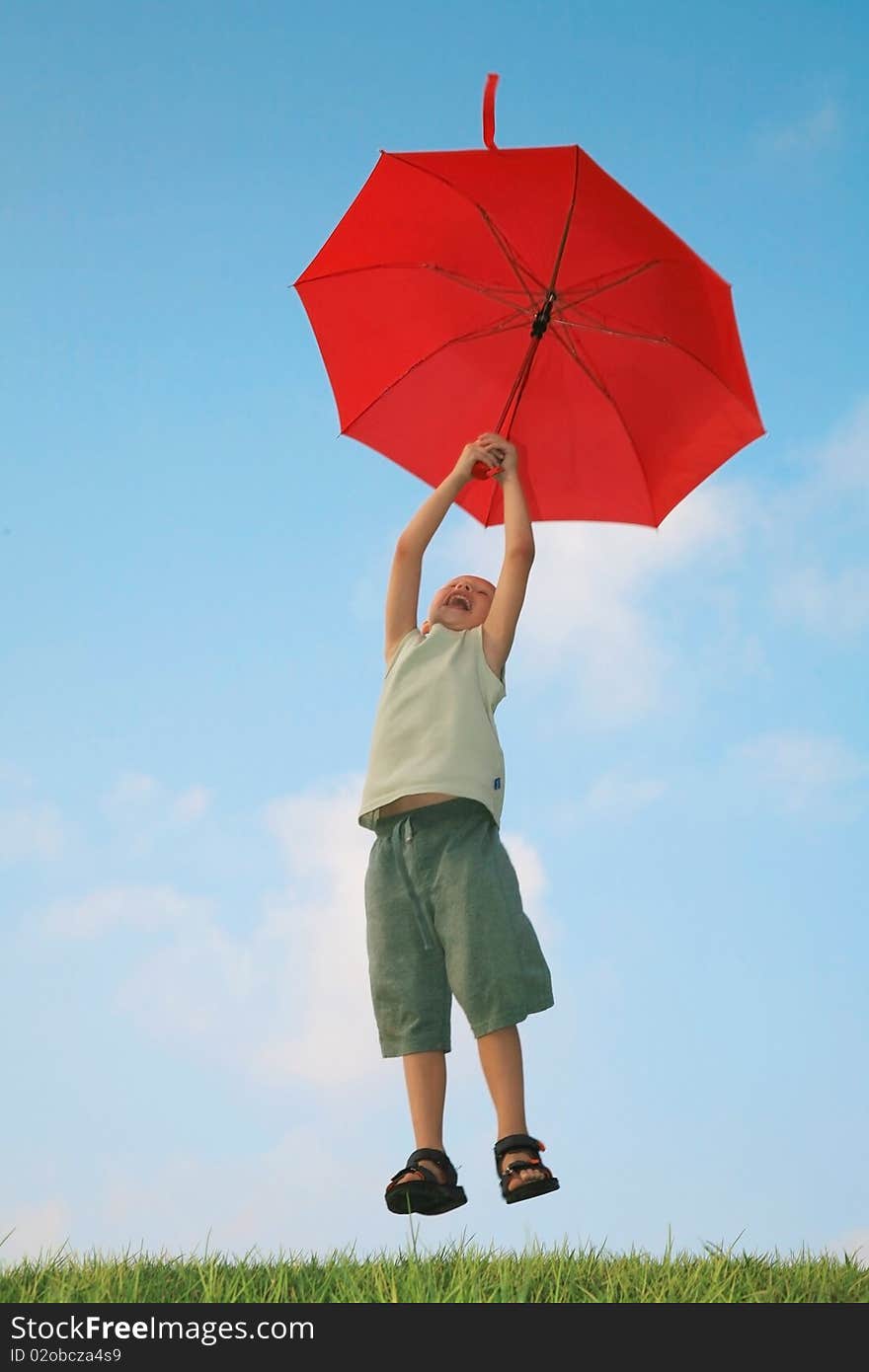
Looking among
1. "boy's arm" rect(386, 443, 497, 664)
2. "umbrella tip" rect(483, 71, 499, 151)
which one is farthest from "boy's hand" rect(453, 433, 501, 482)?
"umbrella tip" rect(483, 71, 499, 151)

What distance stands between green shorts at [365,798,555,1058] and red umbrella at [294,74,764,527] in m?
1.50

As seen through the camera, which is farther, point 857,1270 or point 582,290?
point 582,290

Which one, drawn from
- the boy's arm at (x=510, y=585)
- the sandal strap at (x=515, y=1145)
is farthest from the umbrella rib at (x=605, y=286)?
the sandal strap at (x=515, y=1145)

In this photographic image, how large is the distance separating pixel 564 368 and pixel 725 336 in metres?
0.62

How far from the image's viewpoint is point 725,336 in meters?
5.11

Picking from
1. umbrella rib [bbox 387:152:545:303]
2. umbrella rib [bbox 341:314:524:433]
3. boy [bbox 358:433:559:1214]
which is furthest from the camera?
umbrella rib [bbox 341:314:524:433]

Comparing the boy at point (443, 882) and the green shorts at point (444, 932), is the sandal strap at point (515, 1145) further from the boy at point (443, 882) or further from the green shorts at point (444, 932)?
the green shorts at point (444, 932)

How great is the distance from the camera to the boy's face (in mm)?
4938

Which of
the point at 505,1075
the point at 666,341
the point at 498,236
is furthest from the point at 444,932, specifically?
the point at 498,236

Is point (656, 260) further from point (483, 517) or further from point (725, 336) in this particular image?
point (483, 517)

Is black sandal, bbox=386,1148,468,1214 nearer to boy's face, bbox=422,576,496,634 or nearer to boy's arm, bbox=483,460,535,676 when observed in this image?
boy's arm, bbox=483,460,535,676
